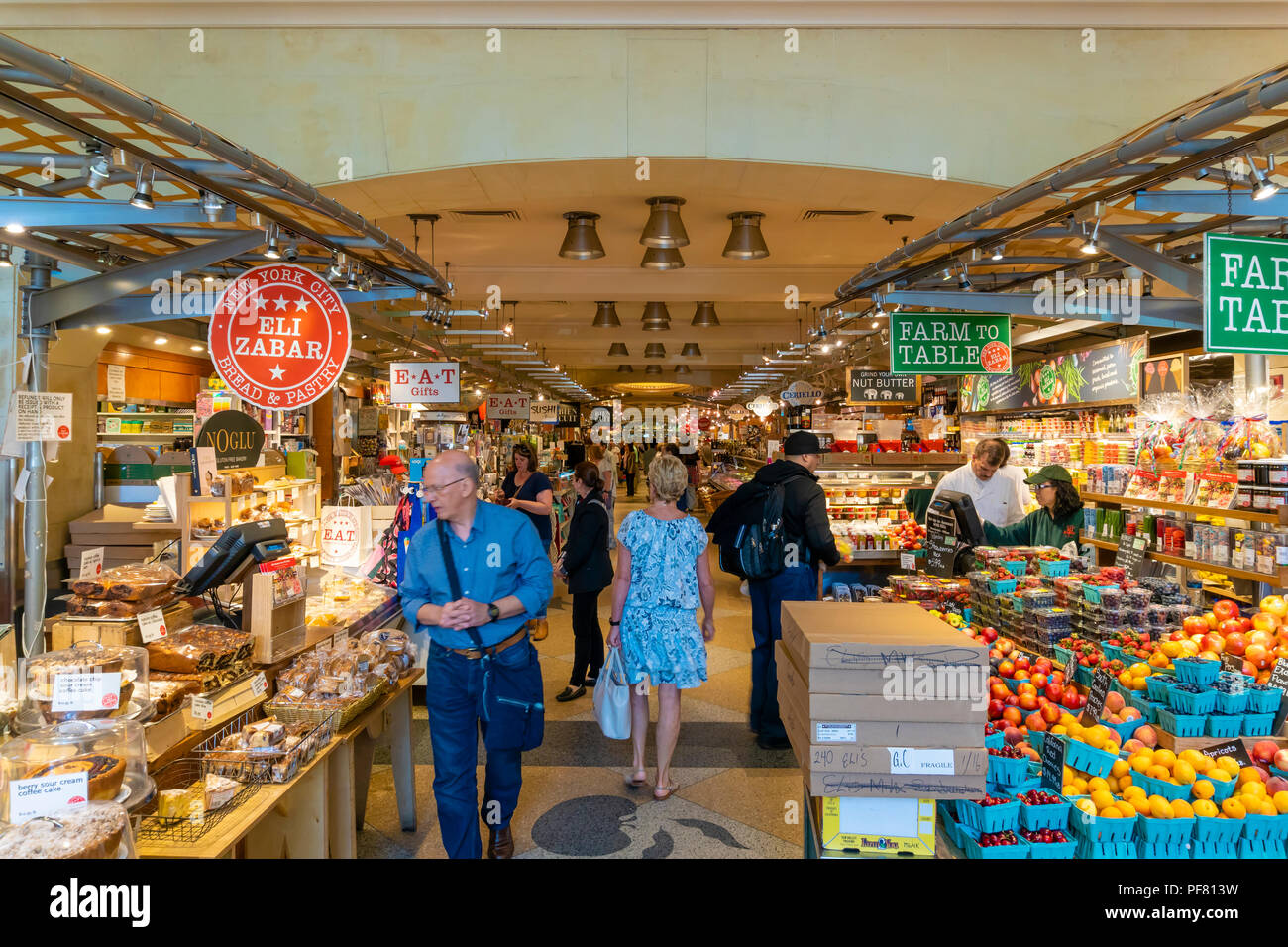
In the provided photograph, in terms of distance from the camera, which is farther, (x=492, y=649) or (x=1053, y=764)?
(x=492, y=649)

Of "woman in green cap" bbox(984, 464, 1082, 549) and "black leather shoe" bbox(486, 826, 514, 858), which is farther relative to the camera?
"woman in green cap" bbox(984, 464, 1082, 549)

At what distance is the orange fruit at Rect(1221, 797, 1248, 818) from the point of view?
249 centimetres

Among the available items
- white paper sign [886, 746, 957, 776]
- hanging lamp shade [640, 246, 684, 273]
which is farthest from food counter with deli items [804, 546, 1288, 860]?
hanging lamp shade [640, 246, 684, 273]

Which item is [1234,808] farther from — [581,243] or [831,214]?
[831,214]

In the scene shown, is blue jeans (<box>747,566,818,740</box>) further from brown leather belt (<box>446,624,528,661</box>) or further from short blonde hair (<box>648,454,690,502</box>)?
brown leather belt (<box>446,624,528,661</box>)

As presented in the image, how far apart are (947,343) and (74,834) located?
6872 millimetres

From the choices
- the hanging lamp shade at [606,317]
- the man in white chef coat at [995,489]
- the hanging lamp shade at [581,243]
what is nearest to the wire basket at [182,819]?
the hanging lamp shade at [581,243]

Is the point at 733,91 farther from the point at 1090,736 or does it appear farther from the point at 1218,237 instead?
the point at 1090,736

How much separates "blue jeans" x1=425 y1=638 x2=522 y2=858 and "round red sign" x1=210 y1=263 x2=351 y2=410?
1765 millimetres

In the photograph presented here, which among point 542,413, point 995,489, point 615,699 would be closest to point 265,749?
point 615,699

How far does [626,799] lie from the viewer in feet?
13.6

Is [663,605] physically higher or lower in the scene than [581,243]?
lower

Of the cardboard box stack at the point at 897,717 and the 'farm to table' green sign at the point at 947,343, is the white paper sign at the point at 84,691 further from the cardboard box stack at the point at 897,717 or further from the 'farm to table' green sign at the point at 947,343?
the 'farm to table' green sign at the point at 947,343
